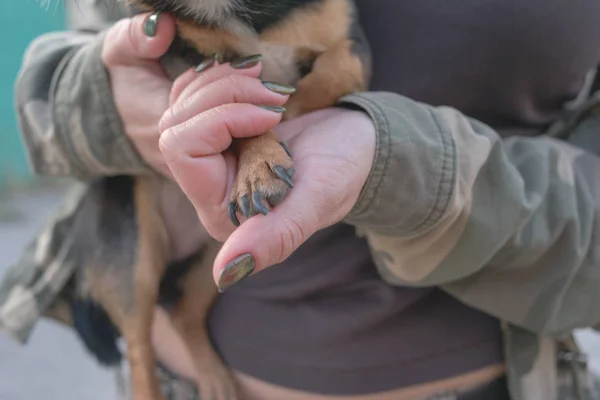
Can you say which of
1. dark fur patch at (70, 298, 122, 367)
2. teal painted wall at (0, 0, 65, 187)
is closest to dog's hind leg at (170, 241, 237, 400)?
dark fur patch at (70, 298, 122, 367)

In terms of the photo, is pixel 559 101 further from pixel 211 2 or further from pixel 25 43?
pixel 25 43

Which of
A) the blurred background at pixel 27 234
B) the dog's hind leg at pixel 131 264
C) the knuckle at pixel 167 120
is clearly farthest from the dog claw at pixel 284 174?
the dog's hind leg at pixel 131 264

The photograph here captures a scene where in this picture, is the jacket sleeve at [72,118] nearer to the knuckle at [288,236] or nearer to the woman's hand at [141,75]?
the woman's hand at [141,75]

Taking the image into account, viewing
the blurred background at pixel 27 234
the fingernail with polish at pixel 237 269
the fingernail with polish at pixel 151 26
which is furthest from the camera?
the blurred background at pixel 27 234

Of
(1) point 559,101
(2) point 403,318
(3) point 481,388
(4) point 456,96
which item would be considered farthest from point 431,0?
(3) point 481,388

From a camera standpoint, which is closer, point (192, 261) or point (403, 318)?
point (403, 318)

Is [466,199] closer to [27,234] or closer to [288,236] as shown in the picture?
[288,236]

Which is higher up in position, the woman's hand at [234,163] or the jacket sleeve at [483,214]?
the woman's hand at [234,163]
